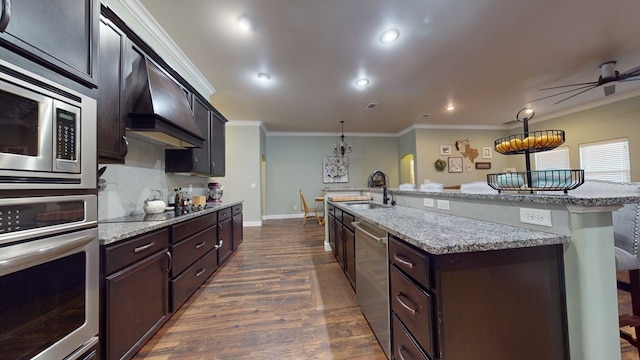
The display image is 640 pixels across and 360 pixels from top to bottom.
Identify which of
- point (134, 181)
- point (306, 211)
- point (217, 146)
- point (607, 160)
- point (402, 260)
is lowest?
point (306, 211)

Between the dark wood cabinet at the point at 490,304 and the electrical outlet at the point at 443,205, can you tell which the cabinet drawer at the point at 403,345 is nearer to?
the dark wood cabinet at the point at 490,304

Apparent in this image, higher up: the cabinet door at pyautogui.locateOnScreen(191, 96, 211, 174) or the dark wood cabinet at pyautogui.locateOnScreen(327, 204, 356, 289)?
the cabinet door at pyautogui.locateOnScreen(191, 96, 211, 174)

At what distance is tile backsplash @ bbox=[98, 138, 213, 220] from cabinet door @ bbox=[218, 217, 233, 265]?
0.74 metres

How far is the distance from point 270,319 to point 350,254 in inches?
36.0

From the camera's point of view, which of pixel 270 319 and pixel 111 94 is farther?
pixel 270 319

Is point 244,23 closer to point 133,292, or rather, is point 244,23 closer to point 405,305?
point 133,292

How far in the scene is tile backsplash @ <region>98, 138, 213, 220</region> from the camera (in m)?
1.80

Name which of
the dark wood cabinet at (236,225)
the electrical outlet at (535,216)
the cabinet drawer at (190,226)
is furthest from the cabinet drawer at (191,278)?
the electrical outlet at (535,216)

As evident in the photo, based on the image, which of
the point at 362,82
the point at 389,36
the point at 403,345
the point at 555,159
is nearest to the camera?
the point at 403,345

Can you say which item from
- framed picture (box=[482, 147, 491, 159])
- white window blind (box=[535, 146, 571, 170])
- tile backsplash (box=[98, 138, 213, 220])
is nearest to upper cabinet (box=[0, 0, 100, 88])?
tile backsplash (box=[98, 138, 213, 220])

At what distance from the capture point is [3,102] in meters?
0.72

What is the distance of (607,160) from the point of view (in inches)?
181

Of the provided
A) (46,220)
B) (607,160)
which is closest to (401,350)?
(46,220)

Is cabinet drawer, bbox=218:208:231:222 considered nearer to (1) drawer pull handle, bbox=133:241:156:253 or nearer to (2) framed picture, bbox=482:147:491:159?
(1) drawer pull handle, bbox=133:241:156:253
